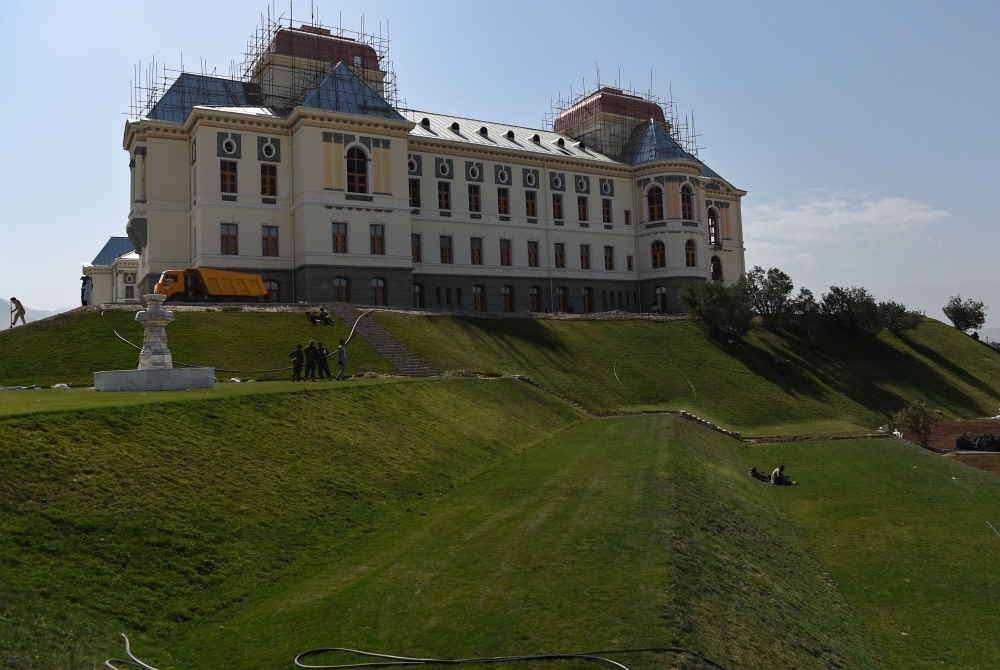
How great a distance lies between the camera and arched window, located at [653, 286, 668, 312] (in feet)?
267

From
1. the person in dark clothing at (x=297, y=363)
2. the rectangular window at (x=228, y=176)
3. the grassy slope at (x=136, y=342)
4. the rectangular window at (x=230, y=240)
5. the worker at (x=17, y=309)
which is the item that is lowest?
the person in dark clothing at (x=297, y=363)

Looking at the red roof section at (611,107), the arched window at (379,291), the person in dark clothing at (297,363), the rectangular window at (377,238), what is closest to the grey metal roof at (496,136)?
the red roof section at (611,107)

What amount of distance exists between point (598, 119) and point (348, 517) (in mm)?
74898

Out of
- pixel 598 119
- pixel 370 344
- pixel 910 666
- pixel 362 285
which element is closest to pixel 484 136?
pixel 598 119

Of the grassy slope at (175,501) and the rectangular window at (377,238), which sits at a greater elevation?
the rectangular window at (377,238)

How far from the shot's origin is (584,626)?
531 inches

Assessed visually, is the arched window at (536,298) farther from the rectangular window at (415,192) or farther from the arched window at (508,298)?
the rectangular window at (415,192)

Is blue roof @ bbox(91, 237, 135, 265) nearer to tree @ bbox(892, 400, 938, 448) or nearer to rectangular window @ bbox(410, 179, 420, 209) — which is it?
rectangular window @ bbox(410, 179, 420, 209)

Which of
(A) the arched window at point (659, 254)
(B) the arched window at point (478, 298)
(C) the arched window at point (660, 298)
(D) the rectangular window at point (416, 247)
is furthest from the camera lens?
(A) the arched window at point (659, 254)

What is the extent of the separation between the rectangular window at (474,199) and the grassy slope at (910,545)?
4288 centimetres

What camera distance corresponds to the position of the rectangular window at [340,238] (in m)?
62.3

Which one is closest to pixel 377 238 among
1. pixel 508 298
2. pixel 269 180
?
pixel 269 180

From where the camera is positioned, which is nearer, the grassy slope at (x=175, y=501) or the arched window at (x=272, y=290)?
the grassy slope at (x=175, y=501)

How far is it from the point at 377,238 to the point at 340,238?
2.99 m
